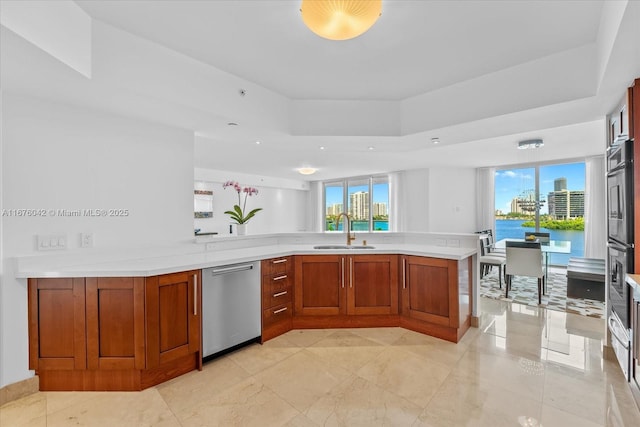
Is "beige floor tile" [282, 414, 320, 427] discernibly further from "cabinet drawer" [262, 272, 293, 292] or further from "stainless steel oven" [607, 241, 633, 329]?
"stainless steel oven" [607, 241, 633, 329]

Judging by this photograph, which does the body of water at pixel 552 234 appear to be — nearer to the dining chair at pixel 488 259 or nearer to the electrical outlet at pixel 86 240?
the dining chair at pixel 488 259

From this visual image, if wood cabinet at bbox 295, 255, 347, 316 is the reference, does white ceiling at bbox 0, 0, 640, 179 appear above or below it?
above

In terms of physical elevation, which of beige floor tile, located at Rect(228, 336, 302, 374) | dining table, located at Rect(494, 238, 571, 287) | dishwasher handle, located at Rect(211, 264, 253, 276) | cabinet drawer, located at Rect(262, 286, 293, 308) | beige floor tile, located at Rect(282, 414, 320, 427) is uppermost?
dishwasher handle, located at Rect(211, 264, 253, 276)

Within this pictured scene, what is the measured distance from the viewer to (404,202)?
718 centimetres

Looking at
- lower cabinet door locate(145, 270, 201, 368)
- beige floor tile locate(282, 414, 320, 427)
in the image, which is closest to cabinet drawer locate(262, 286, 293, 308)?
lower cabinet door locate(145, 270, 201, 368)

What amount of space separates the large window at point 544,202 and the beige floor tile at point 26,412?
7.39 metres

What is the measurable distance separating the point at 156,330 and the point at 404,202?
245 inches

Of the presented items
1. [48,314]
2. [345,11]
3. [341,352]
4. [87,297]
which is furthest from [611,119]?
[48,314]

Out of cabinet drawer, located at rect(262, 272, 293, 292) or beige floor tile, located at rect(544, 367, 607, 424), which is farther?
cabinet drawer, located at rect(262, 272, 293, 292)

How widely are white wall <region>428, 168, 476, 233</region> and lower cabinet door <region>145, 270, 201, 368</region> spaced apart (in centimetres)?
551

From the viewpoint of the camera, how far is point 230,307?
2438 millimetres

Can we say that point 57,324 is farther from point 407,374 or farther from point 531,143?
point 531,143

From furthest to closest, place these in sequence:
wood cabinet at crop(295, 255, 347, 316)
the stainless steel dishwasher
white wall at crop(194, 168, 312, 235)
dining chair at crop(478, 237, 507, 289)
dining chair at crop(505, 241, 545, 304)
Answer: white wall at crop(194, 168, 312, 235) → dining chair at crop(478, 237, 507, 289) → dining chair at crop(505, 241, 545, 304) → wood cabinet at crop(295, 255, 347, 316) → the stainless steel dishwasher

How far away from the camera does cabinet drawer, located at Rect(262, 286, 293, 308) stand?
2725 millimetres
